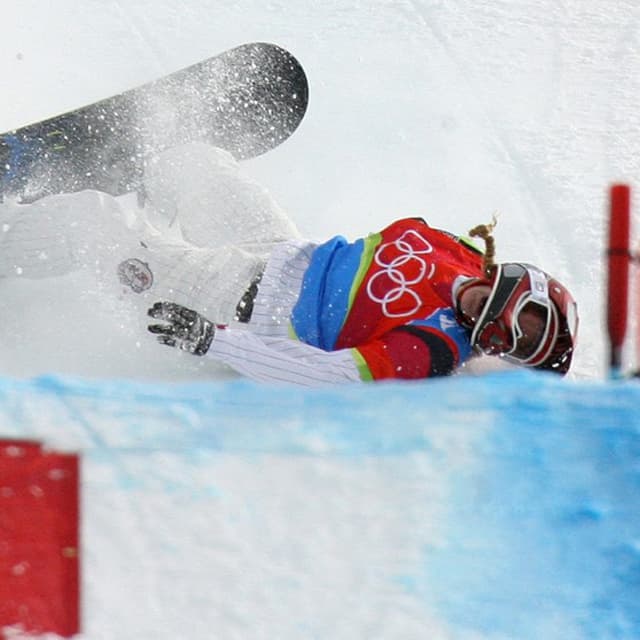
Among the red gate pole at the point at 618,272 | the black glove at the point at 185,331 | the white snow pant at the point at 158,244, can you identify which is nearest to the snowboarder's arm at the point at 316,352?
the black glove at the point at 185,331

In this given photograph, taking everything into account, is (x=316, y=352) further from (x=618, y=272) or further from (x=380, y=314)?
(x=618, y=272)

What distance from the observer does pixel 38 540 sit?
1.13m

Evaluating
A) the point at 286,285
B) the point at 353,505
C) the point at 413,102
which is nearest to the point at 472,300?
the point at 286,285

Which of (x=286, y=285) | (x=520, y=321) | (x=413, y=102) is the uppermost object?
(x=413, y=102)

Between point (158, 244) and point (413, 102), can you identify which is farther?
point (413, 102)

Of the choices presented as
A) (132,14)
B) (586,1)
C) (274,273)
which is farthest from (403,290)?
(586,1)

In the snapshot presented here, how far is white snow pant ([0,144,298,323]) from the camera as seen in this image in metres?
2.45

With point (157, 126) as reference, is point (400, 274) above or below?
below

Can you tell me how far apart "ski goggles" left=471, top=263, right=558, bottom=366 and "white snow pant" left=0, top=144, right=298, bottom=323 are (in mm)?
636

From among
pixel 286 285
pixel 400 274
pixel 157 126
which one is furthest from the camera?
pixel 157 126

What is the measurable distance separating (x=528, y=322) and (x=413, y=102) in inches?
83.6

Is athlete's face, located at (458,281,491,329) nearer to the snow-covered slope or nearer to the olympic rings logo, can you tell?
the olympic rings logo

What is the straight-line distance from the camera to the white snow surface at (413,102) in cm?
325

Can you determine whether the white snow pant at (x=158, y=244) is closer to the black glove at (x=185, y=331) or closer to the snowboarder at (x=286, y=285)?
the snowboarder at (x=286, y=285)
